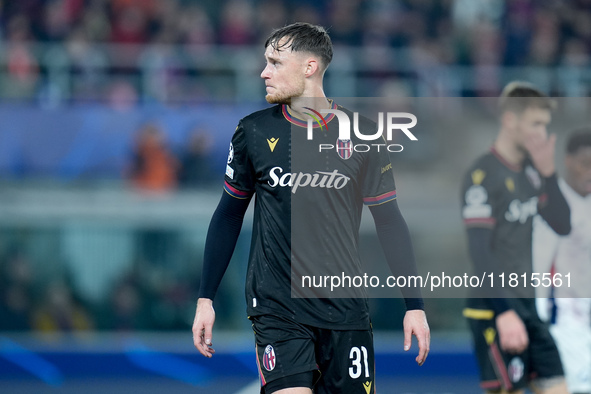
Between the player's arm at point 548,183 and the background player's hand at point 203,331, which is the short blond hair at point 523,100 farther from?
the background player's hand at point 203,331

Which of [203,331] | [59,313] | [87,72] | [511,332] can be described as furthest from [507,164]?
[59,313]

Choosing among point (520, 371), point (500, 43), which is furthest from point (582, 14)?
point (520, 371)

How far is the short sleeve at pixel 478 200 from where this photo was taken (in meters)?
6.07

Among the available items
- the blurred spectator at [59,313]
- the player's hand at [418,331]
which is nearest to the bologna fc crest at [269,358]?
the player's hand at [418,331]

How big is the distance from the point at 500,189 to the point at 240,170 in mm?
2369

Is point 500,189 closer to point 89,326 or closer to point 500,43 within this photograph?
point 89,326

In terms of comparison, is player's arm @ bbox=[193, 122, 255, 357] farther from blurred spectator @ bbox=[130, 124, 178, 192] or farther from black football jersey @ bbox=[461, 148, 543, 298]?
blurred spectator @ bbox=[130, 124, 178, 192]

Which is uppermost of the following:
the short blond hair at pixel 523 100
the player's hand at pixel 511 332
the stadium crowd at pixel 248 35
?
the stadium crowd at pixel 248 35

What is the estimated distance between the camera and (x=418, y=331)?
4.28 meters

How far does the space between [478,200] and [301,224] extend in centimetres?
208

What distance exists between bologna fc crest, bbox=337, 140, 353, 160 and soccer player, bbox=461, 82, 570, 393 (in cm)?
178

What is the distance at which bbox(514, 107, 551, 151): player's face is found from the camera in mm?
6305

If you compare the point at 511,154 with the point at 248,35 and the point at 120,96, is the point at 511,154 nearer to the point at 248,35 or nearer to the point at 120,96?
the point at 120,96

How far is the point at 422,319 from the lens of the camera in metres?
4.34
